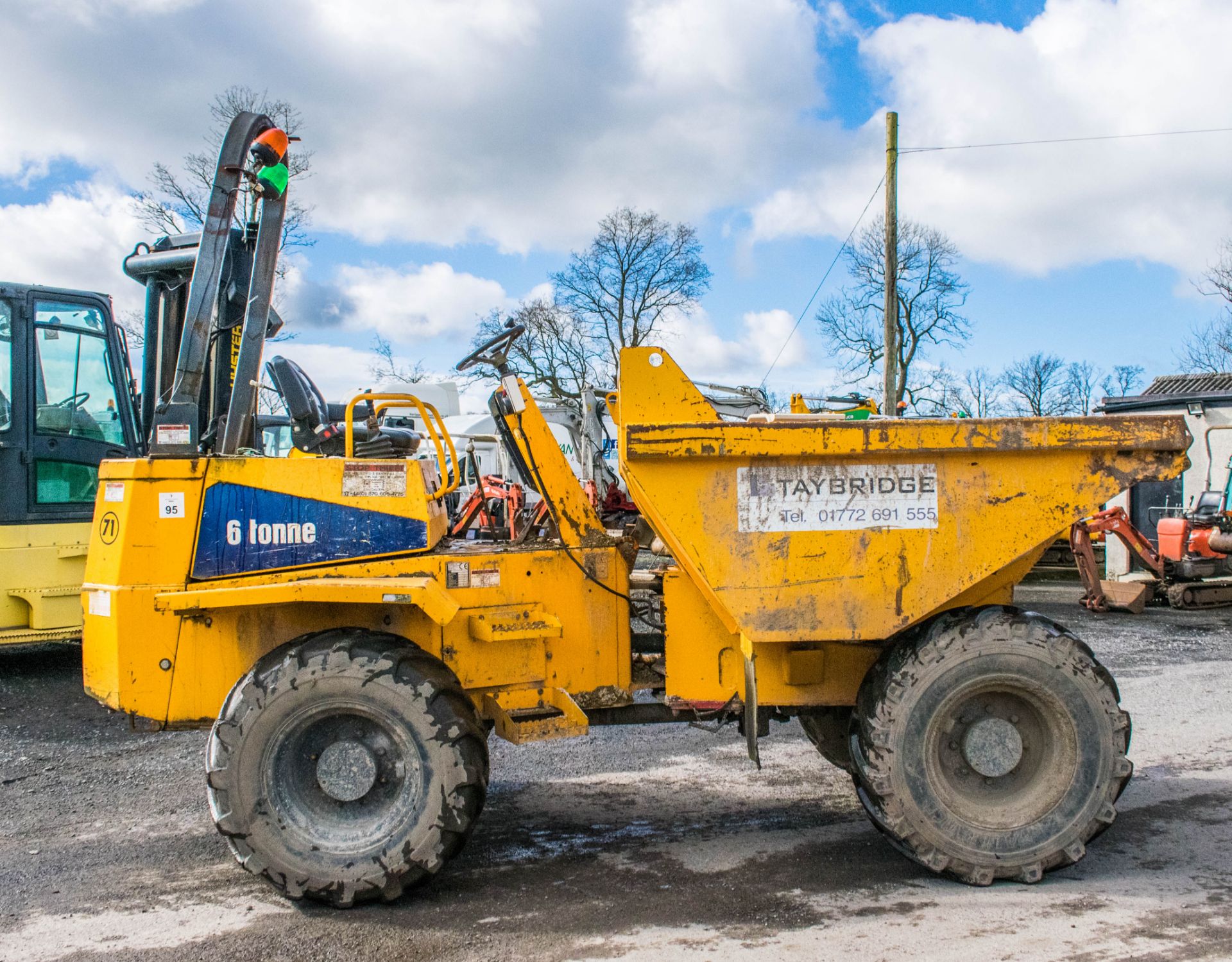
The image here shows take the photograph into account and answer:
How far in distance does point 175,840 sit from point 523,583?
208 centimetres

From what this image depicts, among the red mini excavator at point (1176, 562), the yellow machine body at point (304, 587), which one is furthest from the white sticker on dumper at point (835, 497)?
the red mini excavator at point (1176, 562)

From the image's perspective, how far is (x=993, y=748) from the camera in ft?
13.0

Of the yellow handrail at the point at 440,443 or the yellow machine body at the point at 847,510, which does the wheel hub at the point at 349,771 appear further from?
the yellow machine body at the point at 847,510

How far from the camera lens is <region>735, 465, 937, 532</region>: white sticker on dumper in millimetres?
3922

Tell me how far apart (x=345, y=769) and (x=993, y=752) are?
102 inches

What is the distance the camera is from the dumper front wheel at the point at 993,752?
388cm

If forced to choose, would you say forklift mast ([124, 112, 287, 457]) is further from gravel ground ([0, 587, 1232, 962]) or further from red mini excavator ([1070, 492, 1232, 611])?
red mini excavator ([1070, 492, 1232, 611])

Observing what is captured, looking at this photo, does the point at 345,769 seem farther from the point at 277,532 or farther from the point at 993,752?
the point at 993,752

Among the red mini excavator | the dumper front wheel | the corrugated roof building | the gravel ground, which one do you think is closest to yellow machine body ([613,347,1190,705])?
the dumper front wheel

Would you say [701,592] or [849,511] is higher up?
[849,511]

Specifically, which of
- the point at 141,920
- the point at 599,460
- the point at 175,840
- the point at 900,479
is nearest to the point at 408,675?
the point at 141,920

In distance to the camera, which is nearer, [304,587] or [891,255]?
[304,587]

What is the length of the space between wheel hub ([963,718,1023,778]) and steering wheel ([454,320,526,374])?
2557 millimetres

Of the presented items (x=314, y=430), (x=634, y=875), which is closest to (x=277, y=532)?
(x=314, y=430)
